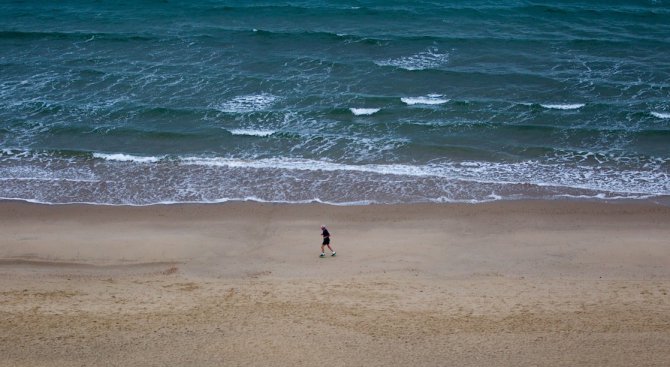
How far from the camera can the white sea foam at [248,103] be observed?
120 ft

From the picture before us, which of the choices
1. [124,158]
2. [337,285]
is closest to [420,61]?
[124,158]

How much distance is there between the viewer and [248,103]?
3725 centimetres

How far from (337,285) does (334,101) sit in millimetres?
16150

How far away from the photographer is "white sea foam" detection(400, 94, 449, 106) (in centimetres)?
3694

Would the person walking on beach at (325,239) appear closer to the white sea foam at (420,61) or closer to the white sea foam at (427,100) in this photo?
the white sea foam at (427,100)

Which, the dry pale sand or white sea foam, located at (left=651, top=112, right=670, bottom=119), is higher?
white sea foam, located at (left=651, top=112, right=670, bottom=119)

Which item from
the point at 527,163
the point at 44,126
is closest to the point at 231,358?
the point at 527,163

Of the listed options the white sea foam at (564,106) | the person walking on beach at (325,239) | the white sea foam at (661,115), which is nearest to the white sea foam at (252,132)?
the person walking on beach at (325,239)

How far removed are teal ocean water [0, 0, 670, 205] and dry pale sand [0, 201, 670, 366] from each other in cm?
190

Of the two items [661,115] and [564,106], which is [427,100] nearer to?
[564,106]

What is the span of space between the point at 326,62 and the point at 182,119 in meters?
9.37

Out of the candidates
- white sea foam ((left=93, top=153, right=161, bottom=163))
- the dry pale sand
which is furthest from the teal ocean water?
the dry pale sand

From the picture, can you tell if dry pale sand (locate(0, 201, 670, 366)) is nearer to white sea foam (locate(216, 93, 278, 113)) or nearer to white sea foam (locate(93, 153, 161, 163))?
white sea foam (locate(93, 153, 161, 163))

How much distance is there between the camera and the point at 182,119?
3609 cm
